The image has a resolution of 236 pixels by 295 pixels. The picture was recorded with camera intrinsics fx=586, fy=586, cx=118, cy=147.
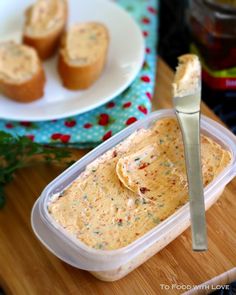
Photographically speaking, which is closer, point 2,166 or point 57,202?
point 57,202

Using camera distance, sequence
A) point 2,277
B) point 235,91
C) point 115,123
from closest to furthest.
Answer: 1. point 2,277
2. point 115,123
3. point 235,91

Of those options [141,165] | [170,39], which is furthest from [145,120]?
[170,39]

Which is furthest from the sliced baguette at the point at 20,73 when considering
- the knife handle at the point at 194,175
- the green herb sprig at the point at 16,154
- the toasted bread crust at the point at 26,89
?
the knife handle at the point at 194,175

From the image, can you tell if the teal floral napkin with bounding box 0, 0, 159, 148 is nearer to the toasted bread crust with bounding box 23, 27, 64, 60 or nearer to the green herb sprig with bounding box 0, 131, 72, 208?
the green herb sprig with bounding box 0, 131, 72, 208

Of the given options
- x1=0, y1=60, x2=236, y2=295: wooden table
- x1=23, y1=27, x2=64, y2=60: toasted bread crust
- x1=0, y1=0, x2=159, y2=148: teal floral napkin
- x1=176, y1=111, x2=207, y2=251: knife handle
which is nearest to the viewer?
x1=176, y1=111, x2=207, y2=251: knife handle

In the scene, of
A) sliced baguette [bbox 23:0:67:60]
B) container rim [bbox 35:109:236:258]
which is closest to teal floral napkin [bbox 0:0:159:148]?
container rim [bbox 35:109:236:258]

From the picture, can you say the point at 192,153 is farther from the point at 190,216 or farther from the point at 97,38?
the point at 97,38

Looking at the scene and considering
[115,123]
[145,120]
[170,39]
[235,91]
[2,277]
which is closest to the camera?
[2,277]
